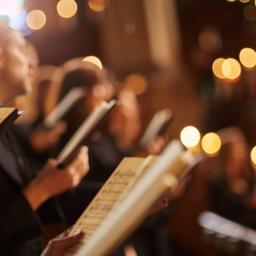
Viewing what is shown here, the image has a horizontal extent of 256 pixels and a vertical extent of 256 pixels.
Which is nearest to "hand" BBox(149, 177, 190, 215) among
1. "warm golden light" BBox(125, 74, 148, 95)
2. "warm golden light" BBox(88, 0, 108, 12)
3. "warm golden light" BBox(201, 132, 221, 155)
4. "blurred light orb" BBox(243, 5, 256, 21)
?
"warm golden light" BBox(201, 132, 221, 155)

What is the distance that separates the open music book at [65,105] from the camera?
1.83 m

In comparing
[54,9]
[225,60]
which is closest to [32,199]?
[54,9]

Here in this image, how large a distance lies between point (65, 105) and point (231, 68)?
2.89 metres

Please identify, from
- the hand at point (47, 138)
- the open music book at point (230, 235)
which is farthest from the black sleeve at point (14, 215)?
the open music book at point (230, 235)

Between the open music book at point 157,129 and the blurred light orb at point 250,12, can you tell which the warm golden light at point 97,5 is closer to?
the blurred light orb at point 250,12

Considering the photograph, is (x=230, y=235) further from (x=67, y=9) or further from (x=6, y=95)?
(x=67, y=9)

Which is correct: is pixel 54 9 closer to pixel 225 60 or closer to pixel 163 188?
pixel 225 60

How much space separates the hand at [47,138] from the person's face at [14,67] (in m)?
0.46

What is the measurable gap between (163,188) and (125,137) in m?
1.40

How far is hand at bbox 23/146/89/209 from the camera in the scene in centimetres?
129

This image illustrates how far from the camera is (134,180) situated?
99 centimetres

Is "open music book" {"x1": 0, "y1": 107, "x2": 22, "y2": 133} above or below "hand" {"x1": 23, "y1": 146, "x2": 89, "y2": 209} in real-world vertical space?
above

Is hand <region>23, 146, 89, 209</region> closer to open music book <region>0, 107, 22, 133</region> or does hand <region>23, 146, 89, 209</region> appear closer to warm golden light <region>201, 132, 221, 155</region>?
open music book <region>0, 107, 22, 133</region>

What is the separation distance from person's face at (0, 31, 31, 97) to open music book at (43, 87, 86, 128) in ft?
1.57
